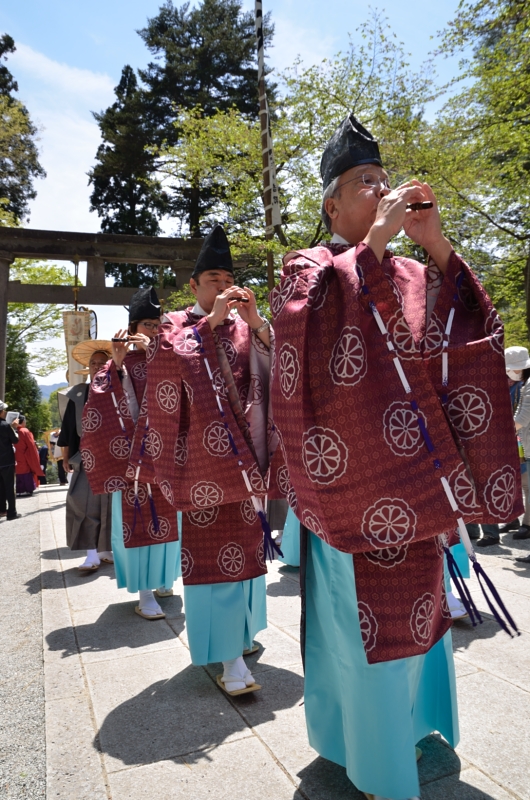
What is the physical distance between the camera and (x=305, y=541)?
2.14m

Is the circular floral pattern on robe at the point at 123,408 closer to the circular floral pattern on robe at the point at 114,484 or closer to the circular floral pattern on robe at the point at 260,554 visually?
the circular floral pattern on robe at the point at 114,484

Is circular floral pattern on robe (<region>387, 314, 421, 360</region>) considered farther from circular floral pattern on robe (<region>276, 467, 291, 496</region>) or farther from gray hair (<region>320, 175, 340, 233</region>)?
circular floral pattern on robe (<region>276, 467, 291, 496</region>)

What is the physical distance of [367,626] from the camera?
71.8 inches

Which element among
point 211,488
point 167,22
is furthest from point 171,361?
point 167,22

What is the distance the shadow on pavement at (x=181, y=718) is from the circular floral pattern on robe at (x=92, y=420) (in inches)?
88.5

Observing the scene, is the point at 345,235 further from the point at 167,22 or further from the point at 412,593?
the point at 167,22

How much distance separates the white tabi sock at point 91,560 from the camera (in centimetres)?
577

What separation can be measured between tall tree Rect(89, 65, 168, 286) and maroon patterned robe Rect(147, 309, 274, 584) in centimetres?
1647

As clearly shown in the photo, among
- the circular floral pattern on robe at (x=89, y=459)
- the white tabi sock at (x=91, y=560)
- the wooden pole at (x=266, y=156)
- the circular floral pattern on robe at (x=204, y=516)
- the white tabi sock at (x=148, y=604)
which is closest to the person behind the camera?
the circular floral pattern on robe at (x=204, y=516)

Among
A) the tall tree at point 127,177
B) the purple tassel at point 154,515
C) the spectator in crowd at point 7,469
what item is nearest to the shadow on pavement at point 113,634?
the purple tassel at point 154,515

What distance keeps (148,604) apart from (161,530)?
529 mm

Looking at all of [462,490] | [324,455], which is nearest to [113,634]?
[324,455]

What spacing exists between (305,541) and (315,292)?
87cm

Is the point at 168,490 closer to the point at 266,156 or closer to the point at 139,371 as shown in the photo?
the point at 139,371
